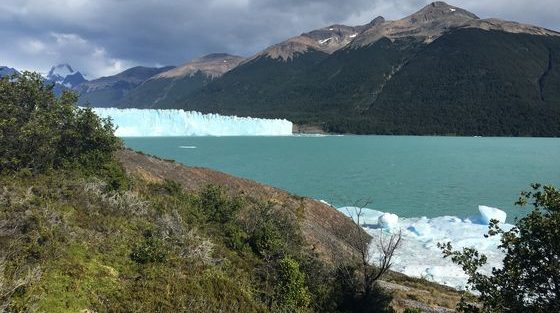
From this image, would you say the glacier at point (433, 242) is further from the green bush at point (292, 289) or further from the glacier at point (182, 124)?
the glacier at point (182, 124)

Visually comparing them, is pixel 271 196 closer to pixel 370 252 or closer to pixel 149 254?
pixel 370 252

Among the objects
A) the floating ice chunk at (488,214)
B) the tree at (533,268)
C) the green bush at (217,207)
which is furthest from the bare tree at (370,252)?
the floating ice chunk at (488,214)

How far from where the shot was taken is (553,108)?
173875 mm

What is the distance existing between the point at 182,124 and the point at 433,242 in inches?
4610

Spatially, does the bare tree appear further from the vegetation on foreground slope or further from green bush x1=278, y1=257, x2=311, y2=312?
green bush x1=278, y1=257, x2=311, y2=312

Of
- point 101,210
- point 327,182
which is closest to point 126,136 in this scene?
point 327,182

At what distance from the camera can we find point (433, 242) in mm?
25359

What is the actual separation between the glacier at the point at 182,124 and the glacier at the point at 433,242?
96.3 meters

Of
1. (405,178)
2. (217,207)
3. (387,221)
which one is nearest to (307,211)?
(387,221)

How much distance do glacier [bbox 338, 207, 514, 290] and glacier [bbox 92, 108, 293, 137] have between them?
96.3 m

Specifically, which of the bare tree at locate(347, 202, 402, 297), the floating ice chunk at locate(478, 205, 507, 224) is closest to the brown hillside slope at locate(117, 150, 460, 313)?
the bare tree at locate(347, 202, 402, 297)

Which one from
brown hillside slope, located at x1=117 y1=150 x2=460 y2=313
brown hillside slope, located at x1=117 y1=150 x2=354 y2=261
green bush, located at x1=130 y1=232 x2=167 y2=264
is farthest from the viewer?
brown hillside slope, located at x1=117 y1=150 x2=354 y2=261

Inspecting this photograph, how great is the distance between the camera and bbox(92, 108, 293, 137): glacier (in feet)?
405

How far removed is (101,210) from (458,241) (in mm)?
20112
